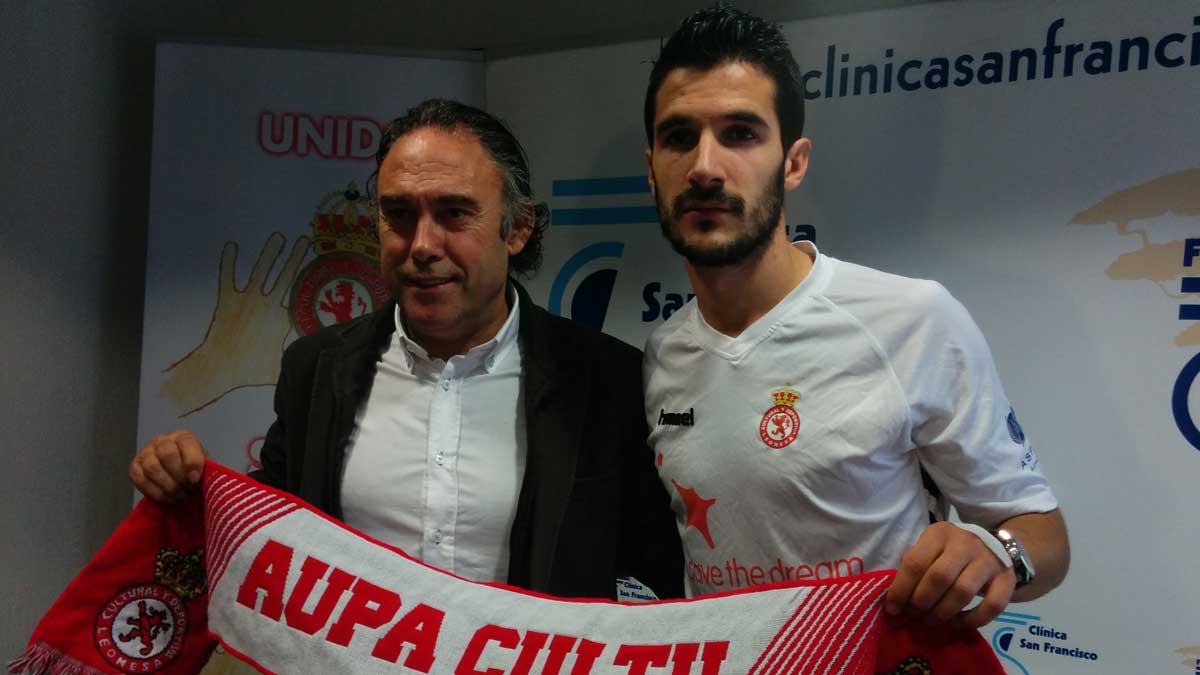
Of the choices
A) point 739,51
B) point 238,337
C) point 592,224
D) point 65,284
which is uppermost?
point 739,51

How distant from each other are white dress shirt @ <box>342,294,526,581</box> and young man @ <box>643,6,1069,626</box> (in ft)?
1.01

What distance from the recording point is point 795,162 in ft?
5.07

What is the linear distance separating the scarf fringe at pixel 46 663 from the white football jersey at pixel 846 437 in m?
1.03

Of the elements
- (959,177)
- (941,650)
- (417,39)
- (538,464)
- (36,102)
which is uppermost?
(417,39)

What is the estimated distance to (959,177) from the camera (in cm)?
204

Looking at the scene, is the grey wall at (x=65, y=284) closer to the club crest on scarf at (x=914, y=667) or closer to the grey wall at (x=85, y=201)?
the grey wall at (x=85, y=201)

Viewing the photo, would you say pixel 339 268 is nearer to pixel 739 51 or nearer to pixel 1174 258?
pixel 739 51

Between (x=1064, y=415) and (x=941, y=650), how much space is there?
0.99m

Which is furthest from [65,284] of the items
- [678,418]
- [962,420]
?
[962,420]

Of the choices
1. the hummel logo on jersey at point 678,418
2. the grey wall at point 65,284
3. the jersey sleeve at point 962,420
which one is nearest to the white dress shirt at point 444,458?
the hummel logo on jersey at point 678,418

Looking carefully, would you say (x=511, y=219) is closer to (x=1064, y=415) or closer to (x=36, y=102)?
(x=1064, y=415)

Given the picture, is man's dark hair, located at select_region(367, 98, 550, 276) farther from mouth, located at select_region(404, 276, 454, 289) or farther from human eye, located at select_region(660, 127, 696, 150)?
human eye, located at select_region(660, 127, 696, 150)

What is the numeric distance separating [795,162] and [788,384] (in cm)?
39

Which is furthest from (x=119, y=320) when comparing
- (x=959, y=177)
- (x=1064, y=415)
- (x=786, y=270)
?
(x=1064, y=415)
